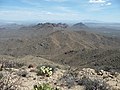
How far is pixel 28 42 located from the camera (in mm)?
80312

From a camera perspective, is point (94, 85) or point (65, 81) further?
point (65, 81)

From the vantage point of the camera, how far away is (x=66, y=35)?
Result: 8212 centimetres

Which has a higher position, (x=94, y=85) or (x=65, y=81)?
(x=94, y=85)

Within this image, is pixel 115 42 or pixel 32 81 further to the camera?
pixel 115 42

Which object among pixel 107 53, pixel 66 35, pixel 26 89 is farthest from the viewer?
pixel 66 35

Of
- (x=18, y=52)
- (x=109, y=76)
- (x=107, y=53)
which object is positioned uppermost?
(x=109, y=76)

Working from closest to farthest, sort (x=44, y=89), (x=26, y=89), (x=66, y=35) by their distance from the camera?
(x=44, y=89) < (x=26, y=89) < (x=66, y=35)

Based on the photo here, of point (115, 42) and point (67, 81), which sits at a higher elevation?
point (67, 81)

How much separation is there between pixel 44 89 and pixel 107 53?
35755 millimetres

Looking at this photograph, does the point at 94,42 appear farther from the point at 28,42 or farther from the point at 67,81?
the point at 67,81

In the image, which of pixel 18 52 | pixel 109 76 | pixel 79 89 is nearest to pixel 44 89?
pixel 79 89

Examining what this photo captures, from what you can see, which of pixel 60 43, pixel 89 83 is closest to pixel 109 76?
pixel 89 83

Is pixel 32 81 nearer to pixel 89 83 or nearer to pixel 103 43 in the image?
pixel 89 83

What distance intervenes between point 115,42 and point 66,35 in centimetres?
2031
